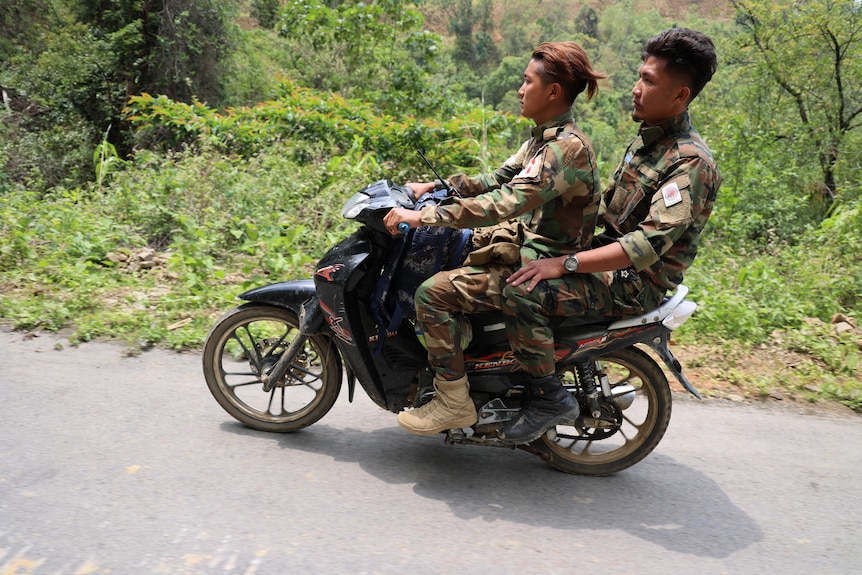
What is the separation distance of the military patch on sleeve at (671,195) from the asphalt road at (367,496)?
1451mm

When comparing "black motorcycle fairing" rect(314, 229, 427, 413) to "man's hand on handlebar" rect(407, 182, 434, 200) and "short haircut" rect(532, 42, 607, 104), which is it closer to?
"man's hand on handlebar" rect(407, 182, 434, 200)

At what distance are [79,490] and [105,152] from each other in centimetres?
731

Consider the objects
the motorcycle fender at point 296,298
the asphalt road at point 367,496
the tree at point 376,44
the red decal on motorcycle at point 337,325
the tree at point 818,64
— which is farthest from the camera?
the tree at point 818,64

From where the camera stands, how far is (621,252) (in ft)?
9.32

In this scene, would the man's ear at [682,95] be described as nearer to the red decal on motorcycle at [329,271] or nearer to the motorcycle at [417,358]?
the motorcycle at [417,358]

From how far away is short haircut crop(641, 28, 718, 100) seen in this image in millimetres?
2842

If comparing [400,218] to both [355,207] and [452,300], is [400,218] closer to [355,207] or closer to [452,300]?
[355,207]

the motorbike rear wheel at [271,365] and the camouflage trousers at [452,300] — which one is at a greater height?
the camouflage trousers at [452,300]

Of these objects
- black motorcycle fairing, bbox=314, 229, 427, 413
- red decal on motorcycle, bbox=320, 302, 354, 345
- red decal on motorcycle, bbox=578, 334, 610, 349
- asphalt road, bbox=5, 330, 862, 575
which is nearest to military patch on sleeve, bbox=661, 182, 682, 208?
red decal on motorcycle, bbox=578, 334, 610, 349

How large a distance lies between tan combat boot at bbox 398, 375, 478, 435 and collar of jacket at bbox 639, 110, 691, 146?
1438 mm

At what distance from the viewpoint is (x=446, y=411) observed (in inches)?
126

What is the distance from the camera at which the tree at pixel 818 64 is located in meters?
13.2

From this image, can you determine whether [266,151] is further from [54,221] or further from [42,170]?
[42,170]

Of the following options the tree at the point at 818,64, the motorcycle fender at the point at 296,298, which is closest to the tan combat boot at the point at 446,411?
the motorcycle fender at the point at 296,298
